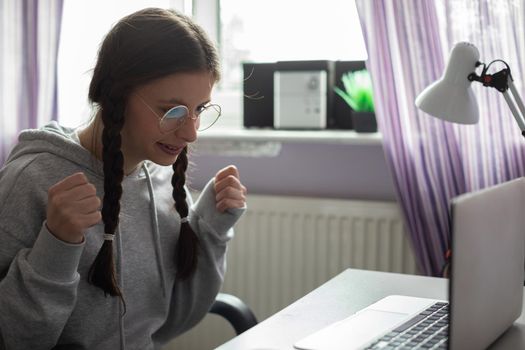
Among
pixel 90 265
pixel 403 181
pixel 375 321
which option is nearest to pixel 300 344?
pixel 375 321

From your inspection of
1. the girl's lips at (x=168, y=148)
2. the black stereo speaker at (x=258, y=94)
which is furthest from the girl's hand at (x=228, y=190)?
the black stereo speaker at (x=258, y=94)

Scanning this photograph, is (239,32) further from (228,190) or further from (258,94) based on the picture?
(228,190)

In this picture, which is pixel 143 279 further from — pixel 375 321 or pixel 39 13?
pixel 39 13

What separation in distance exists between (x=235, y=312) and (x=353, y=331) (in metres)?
0.44

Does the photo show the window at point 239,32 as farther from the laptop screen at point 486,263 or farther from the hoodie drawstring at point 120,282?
the laptop screen at point 486,263

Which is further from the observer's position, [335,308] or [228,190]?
[228,190]

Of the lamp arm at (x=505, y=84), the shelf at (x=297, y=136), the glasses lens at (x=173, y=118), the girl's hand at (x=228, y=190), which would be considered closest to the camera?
the glasses lens at (x=173, y=118)

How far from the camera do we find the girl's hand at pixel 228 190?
157 cm

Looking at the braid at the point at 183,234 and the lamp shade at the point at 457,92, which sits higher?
the lamp shade at the point at 457,92

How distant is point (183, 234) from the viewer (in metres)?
1.61

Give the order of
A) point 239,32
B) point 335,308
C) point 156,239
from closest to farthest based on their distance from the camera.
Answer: point 335,308
point 156,239
point 239,32

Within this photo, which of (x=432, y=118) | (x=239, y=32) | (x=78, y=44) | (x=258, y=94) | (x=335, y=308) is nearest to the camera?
(x=335, y=308)

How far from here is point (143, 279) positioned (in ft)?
5.10

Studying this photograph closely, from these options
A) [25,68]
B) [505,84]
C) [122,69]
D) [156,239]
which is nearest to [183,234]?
[156,239]
